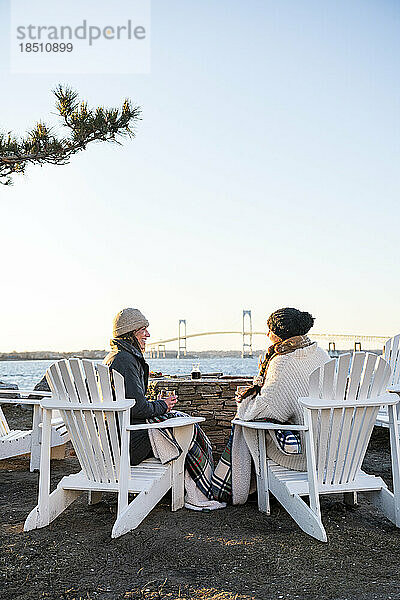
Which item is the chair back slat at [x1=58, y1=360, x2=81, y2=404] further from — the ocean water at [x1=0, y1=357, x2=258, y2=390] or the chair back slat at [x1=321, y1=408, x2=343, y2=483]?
the ocean water at [x1=0, y1=357, x2=258, y2=390]

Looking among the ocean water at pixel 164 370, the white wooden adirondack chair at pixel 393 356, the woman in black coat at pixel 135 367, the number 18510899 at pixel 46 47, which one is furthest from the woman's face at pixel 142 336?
the ocean water at pixel 164 370

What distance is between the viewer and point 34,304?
862 inches

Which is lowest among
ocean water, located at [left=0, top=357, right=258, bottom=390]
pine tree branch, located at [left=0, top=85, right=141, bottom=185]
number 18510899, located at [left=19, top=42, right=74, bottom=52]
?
ocean water, located at [left=0, top=357, right=258, bottom=390]

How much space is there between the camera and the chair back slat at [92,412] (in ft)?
9.45

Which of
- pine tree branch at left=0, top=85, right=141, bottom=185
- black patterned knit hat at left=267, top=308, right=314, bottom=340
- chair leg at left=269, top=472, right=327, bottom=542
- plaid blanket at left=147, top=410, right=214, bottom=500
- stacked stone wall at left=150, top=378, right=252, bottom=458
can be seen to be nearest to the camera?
chair leg at left=269, top=472, right=327, bottom=542

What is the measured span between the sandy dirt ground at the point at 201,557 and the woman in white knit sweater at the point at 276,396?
0.19 metres

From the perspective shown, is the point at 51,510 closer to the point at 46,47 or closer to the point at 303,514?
the point at 303,514

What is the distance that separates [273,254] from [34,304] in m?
9.49

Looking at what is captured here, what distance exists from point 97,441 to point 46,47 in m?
3.98

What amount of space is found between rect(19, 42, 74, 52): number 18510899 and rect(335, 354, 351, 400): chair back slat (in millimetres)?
4132

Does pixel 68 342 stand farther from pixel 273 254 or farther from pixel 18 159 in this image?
pixel 18 159

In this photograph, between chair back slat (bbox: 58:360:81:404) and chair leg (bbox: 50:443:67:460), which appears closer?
chair back slat (bbox: 58:360:81:404)

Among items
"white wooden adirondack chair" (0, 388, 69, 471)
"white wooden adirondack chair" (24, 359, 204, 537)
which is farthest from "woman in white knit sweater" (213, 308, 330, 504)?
"white wooden adirondack chair" (0, 388, 69, 471)

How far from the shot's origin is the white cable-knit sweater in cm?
316
